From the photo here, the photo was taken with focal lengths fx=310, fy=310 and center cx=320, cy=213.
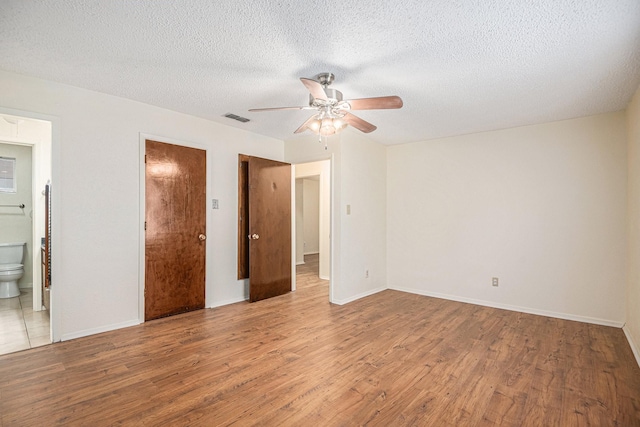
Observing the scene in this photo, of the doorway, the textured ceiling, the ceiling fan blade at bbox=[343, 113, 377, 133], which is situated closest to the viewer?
the textured ceiling

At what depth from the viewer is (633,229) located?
9.84ft

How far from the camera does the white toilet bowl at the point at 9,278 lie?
4305 mm

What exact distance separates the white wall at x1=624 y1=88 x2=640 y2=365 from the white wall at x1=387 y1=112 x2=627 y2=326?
0.77 feet

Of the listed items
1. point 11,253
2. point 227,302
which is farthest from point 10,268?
point 227,302

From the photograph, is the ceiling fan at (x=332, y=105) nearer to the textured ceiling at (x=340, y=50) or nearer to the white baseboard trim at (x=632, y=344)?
the textured ceiling at (x=340, y=50)

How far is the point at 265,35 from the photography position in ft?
6.71

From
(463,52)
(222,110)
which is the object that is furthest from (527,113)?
(222,110)

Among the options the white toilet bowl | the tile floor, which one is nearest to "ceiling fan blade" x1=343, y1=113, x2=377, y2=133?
the tile floor

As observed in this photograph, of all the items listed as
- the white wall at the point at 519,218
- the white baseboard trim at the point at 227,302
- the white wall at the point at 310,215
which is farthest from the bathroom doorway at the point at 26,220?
the white wall at the point at 310,215

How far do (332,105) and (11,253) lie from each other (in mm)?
5380

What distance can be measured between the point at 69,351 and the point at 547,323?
4.86 m

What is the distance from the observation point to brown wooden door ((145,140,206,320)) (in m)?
3.49

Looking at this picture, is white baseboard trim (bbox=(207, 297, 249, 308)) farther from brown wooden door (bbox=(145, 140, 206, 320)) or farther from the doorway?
the doorway

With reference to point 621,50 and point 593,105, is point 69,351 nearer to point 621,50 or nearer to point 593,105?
point 621,50
